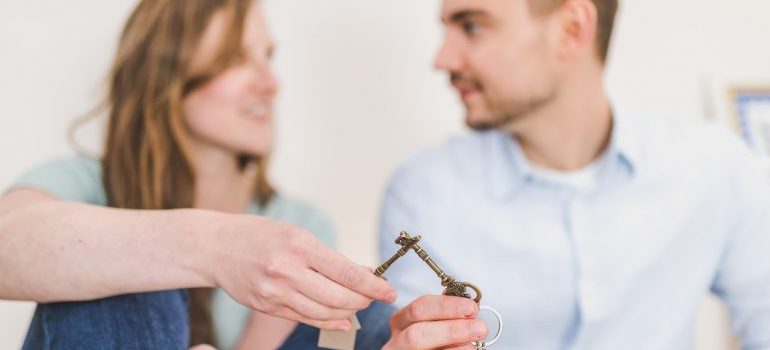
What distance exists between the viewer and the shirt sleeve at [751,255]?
1.42 metres

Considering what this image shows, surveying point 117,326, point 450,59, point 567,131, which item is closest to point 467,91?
point 450,59

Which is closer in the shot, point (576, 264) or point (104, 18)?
point (576, 264)

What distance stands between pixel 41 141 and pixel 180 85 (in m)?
0.49

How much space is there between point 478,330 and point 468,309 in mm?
25

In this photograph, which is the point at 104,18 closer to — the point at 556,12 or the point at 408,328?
the point at 556,12

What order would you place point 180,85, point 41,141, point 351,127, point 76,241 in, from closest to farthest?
point 76,241, point 180,85, point 41,141, point 351,127

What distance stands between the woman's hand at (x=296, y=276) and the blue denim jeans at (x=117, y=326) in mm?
174

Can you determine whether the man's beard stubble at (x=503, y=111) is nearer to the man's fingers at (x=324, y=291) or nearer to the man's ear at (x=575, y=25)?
the man's ear at (x=575, y=25)

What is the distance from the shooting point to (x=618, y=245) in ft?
4.64

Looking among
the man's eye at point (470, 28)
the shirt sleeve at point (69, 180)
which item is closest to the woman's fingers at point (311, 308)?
the shirt sleeve at point (69, 180)

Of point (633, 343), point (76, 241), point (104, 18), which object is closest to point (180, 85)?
point (104, 18)

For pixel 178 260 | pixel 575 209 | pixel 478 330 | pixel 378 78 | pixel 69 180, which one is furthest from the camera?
pixel 378 78

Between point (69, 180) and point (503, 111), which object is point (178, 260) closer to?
point (69, 180)

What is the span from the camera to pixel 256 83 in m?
1.49
